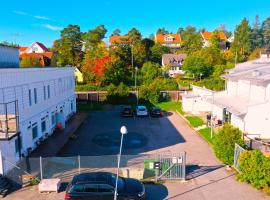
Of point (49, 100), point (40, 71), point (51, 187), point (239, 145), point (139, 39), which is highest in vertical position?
point (139, 39)

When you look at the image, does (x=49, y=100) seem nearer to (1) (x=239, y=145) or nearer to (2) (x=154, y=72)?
(1) (x=239, y=145)

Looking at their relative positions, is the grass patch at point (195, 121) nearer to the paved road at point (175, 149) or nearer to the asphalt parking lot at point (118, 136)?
the paved road at point (175, 149)

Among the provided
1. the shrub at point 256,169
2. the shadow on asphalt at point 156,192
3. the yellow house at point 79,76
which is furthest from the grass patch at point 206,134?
the yellow house at point 79,76

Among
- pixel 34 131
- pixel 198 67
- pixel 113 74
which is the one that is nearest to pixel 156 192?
pixel 34 131

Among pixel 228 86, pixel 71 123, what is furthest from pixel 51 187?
pixel 228 86

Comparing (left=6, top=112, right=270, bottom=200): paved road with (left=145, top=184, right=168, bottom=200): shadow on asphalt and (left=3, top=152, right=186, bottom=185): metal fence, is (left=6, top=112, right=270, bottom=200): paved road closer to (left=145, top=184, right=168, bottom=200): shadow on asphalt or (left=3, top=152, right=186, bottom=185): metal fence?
(left=145, top=184, right=168, bottom=200): shadow on asphalt

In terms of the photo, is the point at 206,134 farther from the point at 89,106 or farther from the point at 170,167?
the point at 89,106
